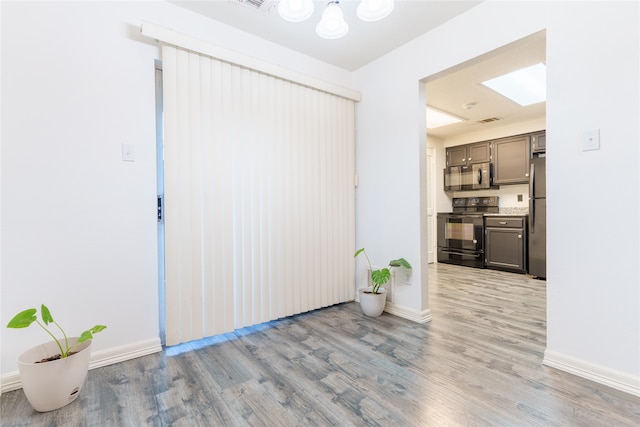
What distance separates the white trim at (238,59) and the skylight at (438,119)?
1.78 m

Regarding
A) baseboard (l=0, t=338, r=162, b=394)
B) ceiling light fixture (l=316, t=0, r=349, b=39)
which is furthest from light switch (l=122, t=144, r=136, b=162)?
ceiling light fixture (l=316, t=0, r=349, b=39)

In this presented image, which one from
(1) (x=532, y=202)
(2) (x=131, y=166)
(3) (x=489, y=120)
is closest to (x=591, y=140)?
(2) (x=131, y=166)

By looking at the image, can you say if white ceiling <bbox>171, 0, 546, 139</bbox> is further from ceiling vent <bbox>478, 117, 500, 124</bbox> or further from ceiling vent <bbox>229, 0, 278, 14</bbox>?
ceiling vent <bbox>478, 117, 500, 124</bbox>

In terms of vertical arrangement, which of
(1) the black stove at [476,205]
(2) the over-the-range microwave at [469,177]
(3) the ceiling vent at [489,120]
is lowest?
(1) the black stove at [476,205]

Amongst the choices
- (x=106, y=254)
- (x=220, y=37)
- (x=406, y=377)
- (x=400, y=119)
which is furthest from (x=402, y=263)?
(x=220, y=37)

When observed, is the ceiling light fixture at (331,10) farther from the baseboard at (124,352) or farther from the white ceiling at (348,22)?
the baseboard at (124,352)

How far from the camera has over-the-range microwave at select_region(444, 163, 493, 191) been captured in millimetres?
5227

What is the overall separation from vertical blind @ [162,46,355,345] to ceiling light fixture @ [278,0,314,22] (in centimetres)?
83

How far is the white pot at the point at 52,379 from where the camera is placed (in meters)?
1.43

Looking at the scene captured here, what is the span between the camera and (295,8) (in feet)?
5.54

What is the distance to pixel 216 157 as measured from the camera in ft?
7.51

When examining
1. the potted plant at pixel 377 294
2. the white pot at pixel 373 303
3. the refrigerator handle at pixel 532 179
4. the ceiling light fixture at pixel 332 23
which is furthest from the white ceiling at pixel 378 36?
the white pot at pixel 373 303

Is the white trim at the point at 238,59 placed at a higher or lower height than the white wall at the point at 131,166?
higher

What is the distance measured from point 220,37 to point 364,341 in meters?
2.64
